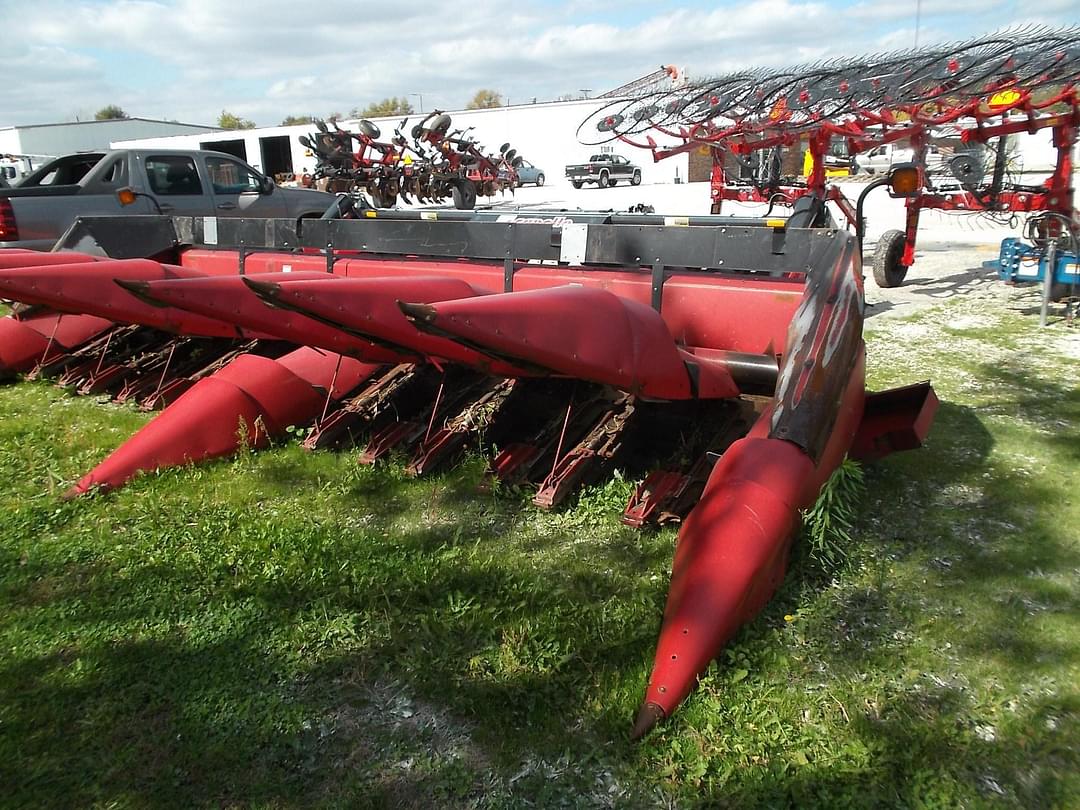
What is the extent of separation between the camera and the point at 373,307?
2.32 meters

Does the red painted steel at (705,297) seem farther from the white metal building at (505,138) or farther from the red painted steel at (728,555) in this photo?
the white metal building at (505,138)

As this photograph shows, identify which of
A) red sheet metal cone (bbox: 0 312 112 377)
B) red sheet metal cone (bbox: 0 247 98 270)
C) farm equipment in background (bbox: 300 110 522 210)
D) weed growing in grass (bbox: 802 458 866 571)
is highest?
farm equipment in background (bbox: 300 110 522 210)

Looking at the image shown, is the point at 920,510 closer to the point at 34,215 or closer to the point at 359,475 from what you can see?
the point at 359,475

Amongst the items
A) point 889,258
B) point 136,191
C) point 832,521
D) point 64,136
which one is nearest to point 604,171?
point 889,258

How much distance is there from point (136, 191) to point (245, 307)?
21.5ft

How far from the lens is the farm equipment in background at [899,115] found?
756 cm

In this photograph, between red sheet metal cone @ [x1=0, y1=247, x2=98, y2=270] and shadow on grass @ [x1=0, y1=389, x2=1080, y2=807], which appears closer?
shadow on grass @ [x1=0, y1=389, x2=1080, y2=807]

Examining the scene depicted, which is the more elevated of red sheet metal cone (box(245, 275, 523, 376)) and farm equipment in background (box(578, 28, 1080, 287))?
farm equipment in background (box(578, 28, 1080, 287))

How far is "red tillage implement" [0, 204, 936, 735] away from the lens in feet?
7.43

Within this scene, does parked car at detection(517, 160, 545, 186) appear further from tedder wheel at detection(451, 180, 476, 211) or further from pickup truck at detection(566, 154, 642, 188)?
tedder wheel at detection(451, 180, 476, 211)

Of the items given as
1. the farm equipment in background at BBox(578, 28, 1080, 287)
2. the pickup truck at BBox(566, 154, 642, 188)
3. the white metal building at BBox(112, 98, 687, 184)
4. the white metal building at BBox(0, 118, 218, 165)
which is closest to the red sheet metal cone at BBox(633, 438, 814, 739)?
the farm equipment in background at BBox(578, 28, 1080, 287)

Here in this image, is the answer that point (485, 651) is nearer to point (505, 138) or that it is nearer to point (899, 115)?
point (899, 115)

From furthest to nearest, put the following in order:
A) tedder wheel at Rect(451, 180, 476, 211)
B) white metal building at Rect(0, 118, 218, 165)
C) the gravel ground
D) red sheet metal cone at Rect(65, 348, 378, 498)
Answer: white metal building at Rect(0, 118, 218, 165) → tedder wheel at Rect(451, 180, 476, 211) → the gravel ground → red sheet metal cone at Rect(65, 348, 378, 498)

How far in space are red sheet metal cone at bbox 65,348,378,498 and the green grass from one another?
103 millimetres
